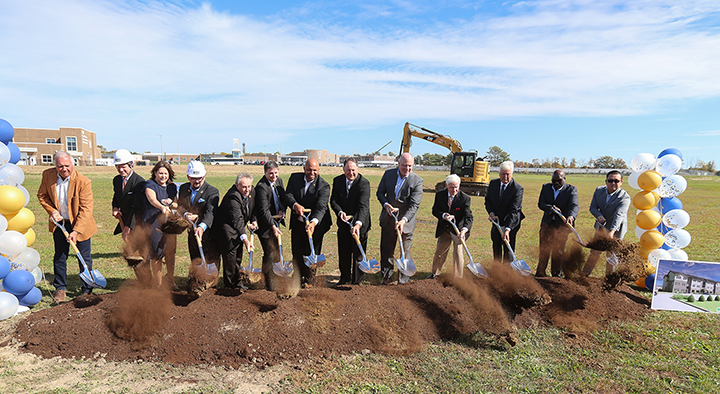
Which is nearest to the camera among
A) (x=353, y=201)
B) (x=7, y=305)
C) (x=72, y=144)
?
(x=7, y=305)

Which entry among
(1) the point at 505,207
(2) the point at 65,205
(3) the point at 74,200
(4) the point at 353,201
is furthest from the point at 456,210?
(2) the point at 65,205

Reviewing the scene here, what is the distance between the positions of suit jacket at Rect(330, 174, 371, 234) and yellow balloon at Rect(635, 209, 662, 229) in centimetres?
432

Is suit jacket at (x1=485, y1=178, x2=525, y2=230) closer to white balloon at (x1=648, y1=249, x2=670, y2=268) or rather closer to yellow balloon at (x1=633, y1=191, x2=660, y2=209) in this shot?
yellow balloon at (x1=633, y1=191, x2=660, y2=209)

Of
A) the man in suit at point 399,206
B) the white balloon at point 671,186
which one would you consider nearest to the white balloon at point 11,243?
the man in suit at point 399,206

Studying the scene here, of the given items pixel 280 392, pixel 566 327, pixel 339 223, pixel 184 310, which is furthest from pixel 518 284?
pixel 184 310

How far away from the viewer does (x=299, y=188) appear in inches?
214

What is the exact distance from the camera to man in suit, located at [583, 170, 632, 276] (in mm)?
5648

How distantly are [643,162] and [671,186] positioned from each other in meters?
0.53

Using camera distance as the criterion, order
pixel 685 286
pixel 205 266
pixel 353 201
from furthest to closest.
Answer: pixel 353 201, pixel 685 286, pixel 205 266

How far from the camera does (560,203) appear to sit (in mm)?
6016

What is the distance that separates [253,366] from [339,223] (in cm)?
246

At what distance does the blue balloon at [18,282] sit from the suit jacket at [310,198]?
10.8 feet

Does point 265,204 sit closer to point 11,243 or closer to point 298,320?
point 298,320

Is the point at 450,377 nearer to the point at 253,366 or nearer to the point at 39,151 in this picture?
the point at 253,366
